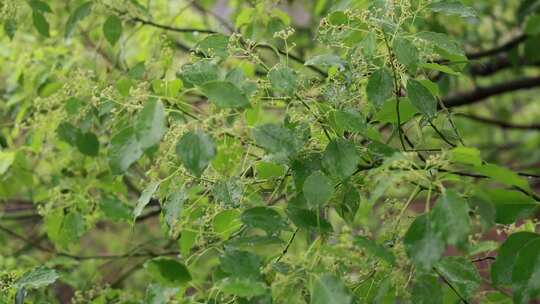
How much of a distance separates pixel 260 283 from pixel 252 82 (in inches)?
12.0

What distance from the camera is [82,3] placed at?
212 cm

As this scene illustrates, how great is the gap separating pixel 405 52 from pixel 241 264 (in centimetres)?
41

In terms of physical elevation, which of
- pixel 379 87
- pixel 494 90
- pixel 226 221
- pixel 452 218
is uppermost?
pixel 379 87

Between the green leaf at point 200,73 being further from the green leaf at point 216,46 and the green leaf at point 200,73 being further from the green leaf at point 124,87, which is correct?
the green leaf at point 124,87

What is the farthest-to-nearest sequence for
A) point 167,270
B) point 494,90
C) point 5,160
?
point 494,90, point 5,160, point 167,270

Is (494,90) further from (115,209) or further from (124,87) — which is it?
(124,87)

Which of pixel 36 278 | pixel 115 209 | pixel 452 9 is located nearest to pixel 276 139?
pixel 452 9

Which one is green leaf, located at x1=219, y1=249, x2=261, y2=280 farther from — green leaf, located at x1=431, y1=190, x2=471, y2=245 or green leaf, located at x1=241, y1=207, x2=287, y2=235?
green leaf, located at x1=431, y1=190, x2=471, y2=245


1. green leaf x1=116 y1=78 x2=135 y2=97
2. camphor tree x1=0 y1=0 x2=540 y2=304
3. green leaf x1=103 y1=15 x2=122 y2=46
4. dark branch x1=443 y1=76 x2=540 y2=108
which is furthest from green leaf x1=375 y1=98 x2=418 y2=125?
dark branch x1=443 y1=76 x2=540 y2=108

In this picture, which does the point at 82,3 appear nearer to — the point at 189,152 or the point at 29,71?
the point at 29,71

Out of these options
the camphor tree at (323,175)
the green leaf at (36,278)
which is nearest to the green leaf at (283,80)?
the camphor tree at (323,175)

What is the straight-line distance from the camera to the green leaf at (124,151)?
3.60 feet

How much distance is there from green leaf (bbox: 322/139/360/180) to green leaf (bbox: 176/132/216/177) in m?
0.21

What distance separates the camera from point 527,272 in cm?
120
